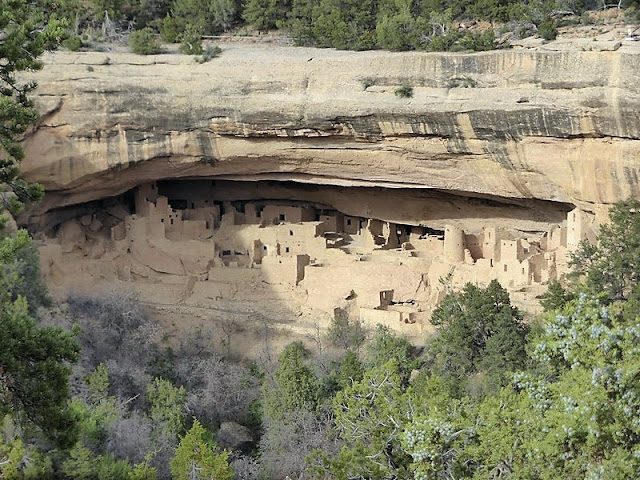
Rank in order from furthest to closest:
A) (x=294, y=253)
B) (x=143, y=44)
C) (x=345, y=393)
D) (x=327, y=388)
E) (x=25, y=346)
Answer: (x=294, y=253) < (x=143, y=44) < (x=327, y=388) < (x=345, y=393) < (x=25, y=346)

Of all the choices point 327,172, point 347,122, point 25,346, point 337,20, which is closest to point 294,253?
point 327,172

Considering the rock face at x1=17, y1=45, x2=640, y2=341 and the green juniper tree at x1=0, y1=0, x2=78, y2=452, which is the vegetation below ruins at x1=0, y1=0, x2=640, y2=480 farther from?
the rock face at x1=17, y1=45, x2=640, y2=341

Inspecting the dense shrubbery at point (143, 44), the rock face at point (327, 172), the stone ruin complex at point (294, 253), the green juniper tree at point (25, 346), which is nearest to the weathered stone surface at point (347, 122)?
the rock face at point (327, 172)

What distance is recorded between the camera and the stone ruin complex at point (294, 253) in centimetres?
1870

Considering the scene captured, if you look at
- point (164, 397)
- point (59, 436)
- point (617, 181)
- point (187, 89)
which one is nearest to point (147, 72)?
point (187, 89)

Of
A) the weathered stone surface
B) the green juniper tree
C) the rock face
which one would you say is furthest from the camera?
the rock face

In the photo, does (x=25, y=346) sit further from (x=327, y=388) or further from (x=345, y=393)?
(x=327, y=388)

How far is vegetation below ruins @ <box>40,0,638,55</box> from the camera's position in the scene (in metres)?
19.7

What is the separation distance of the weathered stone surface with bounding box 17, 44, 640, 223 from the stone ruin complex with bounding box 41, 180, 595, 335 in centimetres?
89

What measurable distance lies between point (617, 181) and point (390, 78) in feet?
13.1

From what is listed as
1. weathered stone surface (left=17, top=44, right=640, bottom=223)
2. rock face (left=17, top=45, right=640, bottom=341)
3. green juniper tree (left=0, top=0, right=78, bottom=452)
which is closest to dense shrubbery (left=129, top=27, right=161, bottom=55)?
weathered stone surface (left=17, top=44, right=640, bottom=223)

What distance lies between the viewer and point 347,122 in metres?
18.4

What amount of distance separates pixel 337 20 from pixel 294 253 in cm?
479

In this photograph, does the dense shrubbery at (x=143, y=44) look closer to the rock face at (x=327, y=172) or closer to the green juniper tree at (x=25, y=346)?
the rock face at (x=327, y=172)
